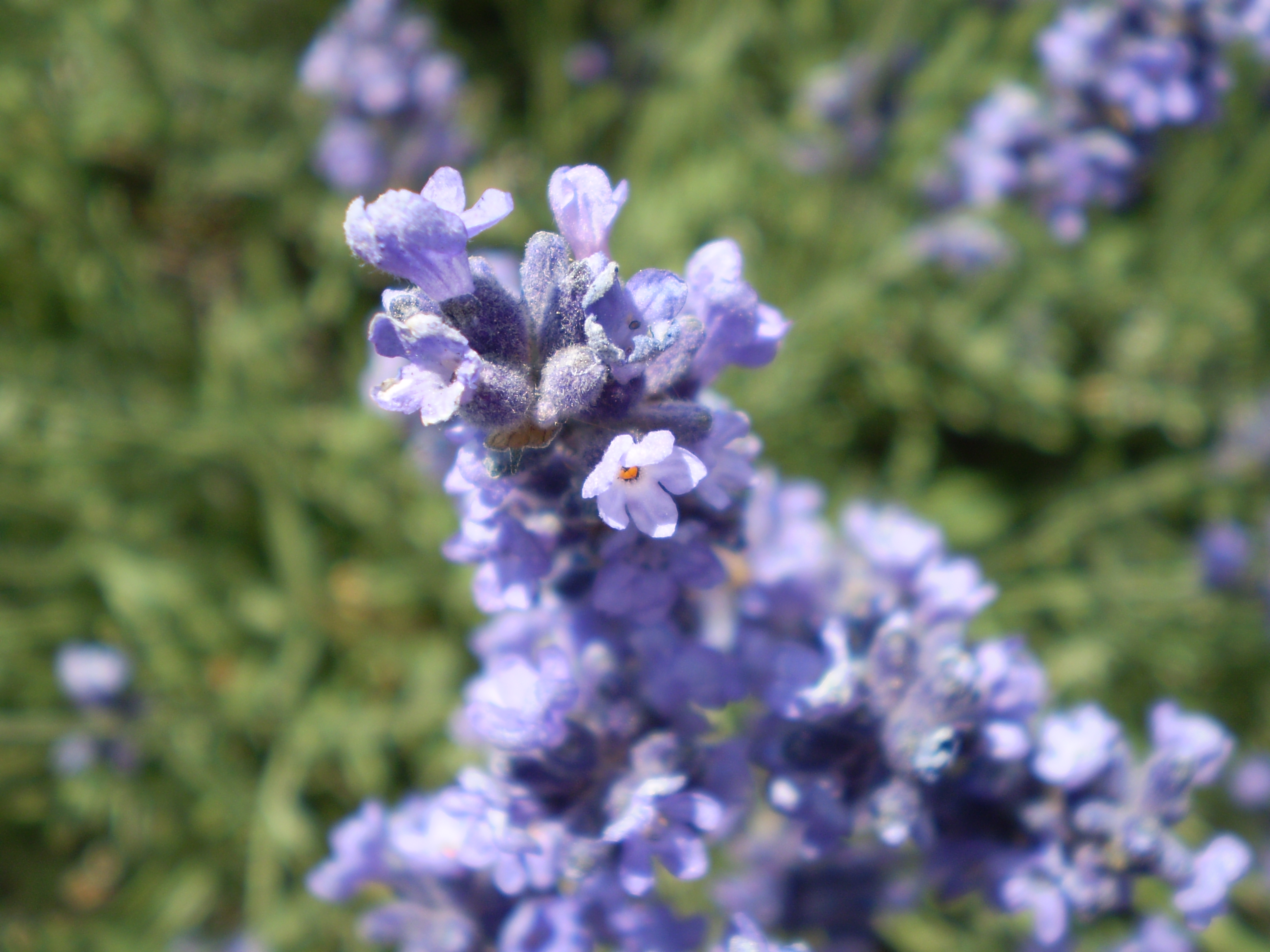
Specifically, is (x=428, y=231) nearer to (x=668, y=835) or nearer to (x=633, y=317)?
(x=633, y=317)

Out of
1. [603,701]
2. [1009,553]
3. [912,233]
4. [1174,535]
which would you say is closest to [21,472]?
[603,701]

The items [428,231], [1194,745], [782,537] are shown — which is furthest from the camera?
[782,537]

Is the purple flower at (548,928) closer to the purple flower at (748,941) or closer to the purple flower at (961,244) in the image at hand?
the purple flower at (748,941)

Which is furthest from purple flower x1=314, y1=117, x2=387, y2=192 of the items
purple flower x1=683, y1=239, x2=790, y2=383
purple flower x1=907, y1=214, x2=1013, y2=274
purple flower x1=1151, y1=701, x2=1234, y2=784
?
purple flower x1=1151, y1=701, x2=1234, y2=784

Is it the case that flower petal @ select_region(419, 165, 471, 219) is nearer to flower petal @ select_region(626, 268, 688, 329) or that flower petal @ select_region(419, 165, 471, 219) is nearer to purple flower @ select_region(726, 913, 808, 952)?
flower petal @ select_region(626, 268, 688, 329)

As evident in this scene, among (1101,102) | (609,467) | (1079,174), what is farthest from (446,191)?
(1101,102)

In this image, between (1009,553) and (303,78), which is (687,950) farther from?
(303,78)

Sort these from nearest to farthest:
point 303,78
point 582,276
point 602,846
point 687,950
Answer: point 582,276, point 602,846, point 687,950, point 303,78
